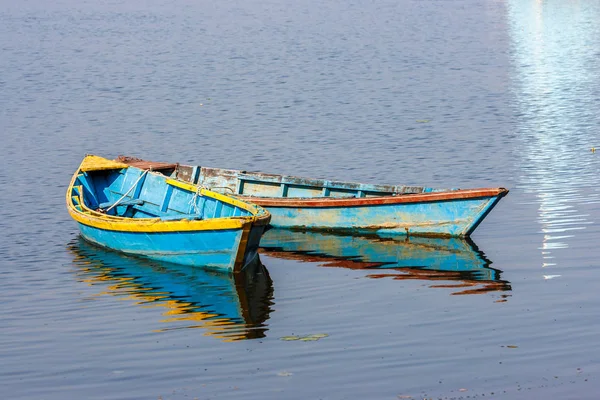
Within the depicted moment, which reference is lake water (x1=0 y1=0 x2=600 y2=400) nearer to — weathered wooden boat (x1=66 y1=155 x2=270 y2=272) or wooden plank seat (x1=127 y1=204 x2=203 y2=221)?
weathered wooden boat (x1=66 y1=155 x2=270 y2=272)

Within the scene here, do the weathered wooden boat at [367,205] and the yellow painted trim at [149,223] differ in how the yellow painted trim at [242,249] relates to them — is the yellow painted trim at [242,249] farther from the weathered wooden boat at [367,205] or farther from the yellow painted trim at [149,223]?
the weathered wooden boat at [367,205]

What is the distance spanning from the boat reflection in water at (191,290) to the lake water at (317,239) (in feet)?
0.18

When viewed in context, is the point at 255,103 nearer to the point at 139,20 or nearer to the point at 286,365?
the point at 286,365

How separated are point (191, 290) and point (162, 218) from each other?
1.93 m

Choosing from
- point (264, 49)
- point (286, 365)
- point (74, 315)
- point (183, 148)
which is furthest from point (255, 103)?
point (286, 365)

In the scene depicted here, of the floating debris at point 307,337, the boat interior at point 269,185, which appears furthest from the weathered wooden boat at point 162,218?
the floating debris at point 307,337

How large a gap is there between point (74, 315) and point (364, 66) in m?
29.9

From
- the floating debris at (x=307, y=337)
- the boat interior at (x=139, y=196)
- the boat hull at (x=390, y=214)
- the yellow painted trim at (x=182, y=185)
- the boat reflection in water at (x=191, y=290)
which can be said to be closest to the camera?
the floating debris at (x=307, y=337)

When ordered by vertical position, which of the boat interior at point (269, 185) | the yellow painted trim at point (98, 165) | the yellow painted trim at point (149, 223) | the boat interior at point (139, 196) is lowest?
the yellow painted trim at point (149, 223)

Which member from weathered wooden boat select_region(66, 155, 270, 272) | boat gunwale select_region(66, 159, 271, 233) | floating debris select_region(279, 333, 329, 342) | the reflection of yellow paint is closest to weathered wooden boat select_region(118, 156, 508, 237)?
weathered wooden boat select_region(66, 155, 270, 272)

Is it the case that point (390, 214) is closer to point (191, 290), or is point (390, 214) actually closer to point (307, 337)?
point (191, 290)

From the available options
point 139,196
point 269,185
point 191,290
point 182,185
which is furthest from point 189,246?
point 269,185

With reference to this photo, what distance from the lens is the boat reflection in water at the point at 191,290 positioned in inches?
539

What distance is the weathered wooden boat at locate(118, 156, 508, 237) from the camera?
1762 centimetres
